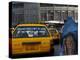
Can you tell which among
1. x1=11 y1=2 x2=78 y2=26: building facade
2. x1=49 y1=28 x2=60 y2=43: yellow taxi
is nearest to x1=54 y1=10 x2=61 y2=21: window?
x1=11 y1=2 x2=78 y2=26: building facade

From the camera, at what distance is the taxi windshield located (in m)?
1.96

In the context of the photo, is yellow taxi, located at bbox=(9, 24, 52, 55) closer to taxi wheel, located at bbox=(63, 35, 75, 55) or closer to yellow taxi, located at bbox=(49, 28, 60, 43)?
yellow taxi, located at bbox=(49, 28, 60, 43)

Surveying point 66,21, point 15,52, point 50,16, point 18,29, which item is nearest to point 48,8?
point 50,16

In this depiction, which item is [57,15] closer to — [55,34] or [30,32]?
[55,34]

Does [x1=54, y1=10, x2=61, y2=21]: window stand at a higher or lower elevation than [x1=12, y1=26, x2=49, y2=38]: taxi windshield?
higher

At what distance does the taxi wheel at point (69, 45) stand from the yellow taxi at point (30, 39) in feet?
0.63

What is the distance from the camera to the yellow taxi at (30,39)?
1946 millimetres

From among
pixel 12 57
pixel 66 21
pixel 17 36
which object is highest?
pixel 66 21

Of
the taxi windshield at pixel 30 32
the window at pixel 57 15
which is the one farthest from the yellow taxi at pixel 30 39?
the window at pixel 57 15

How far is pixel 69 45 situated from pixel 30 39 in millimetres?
440

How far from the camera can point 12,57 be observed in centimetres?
194

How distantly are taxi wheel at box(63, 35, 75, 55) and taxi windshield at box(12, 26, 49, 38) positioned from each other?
0.78 ft

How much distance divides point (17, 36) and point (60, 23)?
0.46m

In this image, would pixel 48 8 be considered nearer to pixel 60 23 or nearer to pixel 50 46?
pixel 60 23
